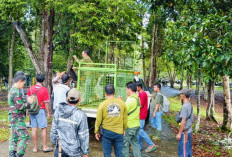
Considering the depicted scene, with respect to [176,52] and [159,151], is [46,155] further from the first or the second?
[176,52]

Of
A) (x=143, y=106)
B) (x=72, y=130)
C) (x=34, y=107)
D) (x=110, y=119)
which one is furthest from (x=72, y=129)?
(x=143, y=106)

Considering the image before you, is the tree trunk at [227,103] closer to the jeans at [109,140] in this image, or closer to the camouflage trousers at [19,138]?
the jeans at [109,140]

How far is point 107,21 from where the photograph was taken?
9.41 m

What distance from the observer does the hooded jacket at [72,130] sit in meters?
3.24

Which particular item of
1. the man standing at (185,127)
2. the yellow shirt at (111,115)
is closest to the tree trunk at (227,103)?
the man standing at (185,127)

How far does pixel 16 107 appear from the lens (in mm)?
4426

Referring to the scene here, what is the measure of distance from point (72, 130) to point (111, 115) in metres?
0.96

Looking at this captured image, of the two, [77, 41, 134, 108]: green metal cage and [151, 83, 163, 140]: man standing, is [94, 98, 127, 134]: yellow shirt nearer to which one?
[77, 41, 134, 108]: green metal cage

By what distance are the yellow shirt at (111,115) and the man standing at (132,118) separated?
0.62 m

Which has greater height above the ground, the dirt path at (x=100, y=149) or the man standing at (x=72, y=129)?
the man standing at (x=72, y=129)

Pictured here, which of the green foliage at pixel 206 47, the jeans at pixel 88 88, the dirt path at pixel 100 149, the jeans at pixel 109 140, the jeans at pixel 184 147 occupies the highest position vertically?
the green foliage at pixel 206 47

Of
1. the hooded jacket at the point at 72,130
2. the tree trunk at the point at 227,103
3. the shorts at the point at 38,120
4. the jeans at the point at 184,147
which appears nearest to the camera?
the hooded jacket at the point at 72,130

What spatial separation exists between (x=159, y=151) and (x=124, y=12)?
5.99 m

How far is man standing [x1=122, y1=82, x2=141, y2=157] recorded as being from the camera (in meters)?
4.70
